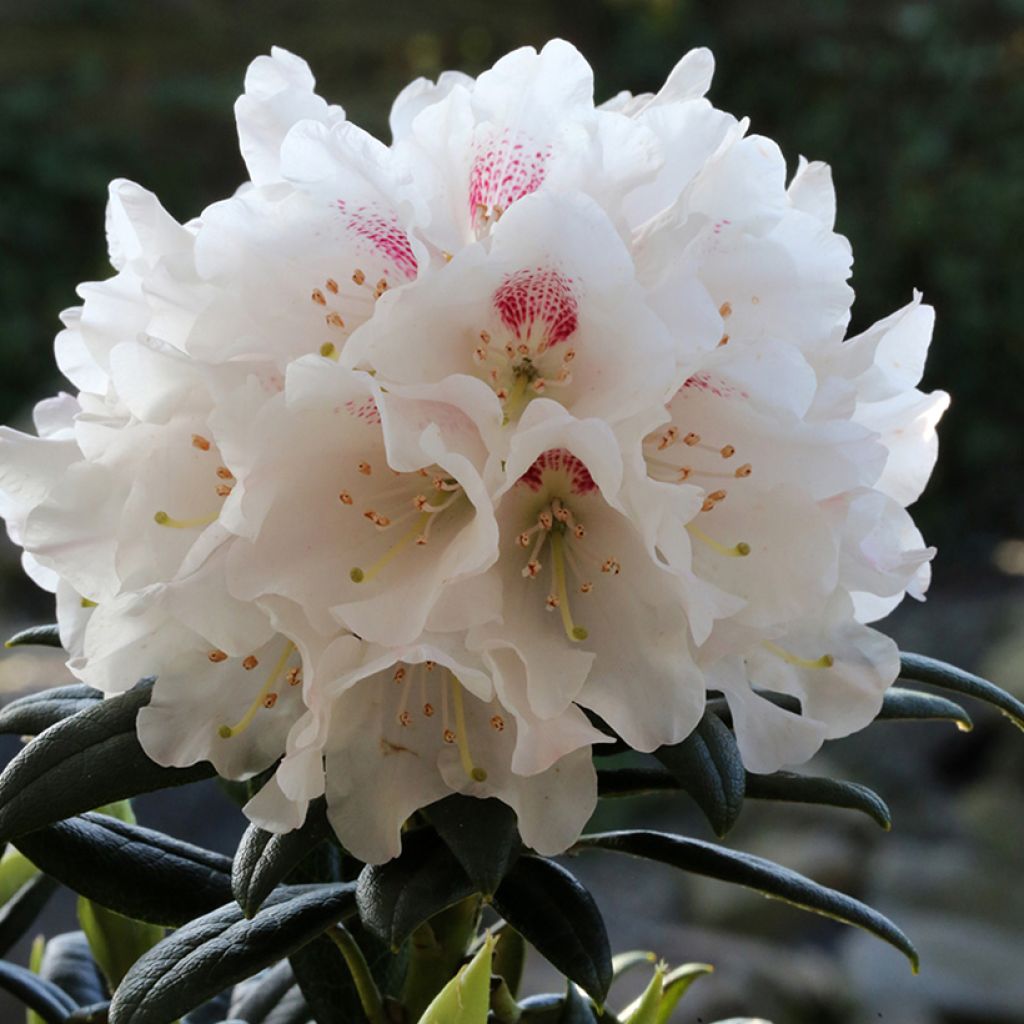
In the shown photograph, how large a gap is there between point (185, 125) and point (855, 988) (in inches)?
160

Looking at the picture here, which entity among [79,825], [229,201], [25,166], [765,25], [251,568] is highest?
[765,25]

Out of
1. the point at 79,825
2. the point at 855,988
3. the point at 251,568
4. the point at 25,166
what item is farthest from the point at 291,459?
the point at 25,166

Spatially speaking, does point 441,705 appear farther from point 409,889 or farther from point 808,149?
point 808,149

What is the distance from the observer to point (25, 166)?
5289mm

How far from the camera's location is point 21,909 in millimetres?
961

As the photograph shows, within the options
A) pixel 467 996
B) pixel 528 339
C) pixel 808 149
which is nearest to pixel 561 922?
pixel 467 996

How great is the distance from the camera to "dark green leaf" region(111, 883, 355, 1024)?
67 cm

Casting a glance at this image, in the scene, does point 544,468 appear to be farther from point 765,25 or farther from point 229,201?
point 765,25

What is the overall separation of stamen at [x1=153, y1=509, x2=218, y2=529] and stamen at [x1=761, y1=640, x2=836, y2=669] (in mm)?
261

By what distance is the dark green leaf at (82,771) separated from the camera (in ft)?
2.19

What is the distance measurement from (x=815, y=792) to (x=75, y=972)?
0.55 m

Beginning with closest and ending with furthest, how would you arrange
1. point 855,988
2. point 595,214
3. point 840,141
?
point 595,214
point 855,988
point 840,141

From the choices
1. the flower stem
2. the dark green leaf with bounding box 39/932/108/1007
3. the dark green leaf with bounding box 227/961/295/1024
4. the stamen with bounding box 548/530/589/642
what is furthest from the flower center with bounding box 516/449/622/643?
the dark green leaf with bounding box 39/932/108/1007

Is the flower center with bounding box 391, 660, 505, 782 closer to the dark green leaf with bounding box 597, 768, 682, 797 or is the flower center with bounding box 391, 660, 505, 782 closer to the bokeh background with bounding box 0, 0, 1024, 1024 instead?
the dark green leaf with bounding box 597, 768, 682, 797
